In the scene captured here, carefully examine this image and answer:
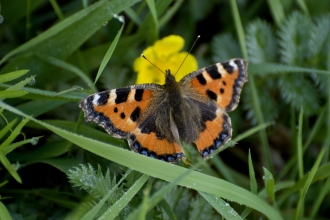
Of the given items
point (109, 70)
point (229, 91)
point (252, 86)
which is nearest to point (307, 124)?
point (252, 86)

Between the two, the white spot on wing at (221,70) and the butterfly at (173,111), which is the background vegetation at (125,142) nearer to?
the butterfly at (173,111)

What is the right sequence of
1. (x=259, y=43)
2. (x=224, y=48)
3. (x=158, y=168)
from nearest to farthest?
(x=158, y=168), (x=259, y=43), (x=224, y=48)

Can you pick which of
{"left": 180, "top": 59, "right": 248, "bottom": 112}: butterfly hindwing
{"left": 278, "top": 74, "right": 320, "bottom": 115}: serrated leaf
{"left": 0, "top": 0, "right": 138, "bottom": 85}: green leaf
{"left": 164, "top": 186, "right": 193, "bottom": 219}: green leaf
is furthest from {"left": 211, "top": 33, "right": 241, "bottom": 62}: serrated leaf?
{"left": 164, "top": 186, "right": 193, "bottom": 219}: green leaf

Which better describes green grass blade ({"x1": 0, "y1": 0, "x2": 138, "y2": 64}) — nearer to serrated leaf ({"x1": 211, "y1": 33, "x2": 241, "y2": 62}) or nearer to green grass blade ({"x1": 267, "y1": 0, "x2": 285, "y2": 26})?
serrated leaf ({"x1": 211, "y1": 33, "x2": 241, "y2": 62})

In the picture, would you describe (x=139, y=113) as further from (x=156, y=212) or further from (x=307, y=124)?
(x=307, y=124)

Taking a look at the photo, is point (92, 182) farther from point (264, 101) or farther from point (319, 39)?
point (319, 39)

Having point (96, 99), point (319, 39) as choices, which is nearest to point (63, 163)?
point (96, 99)

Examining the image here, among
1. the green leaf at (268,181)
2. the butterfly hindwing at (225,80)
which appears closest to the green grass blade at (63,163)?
the butterfly hindwing at (225,80)
